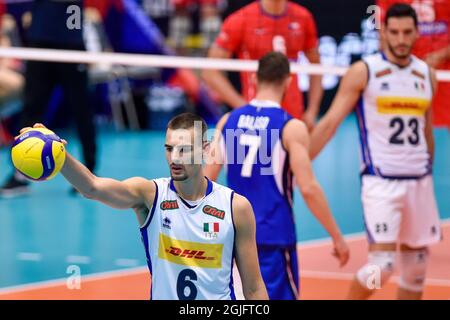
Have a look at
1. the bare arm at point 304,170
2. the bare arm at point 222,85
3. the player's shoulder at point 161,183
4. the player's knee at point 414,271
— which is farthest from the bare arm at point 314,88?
the player's shoulder at point 161,183

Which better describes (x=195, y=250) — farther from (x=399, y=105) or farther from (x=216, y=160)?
(x=399, y=105)

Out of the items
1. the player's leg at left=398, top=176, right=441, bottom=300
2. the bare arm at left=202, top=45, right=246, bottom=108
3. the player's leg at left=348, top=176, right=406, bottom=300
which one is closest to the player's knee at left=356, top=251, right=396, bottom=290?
the player's leg at left=348, top=176, right=406, bottom=300

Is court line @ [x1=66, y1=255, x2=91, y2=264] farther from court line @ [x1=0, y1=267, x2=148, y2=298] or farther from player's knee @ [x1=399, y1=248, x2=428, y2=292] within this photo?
player's knee @ [x1=399, y1=248, x2=428, y2=292]

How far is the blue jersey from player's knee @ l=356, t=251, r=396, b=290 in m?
0.92

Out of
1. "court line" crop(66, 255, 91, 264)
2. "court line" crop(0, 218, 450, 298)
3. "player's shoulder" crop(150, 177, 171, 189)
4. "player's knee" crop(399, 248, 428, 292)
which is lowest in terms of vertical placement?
"court line" crop(0, 218, 450, 298)

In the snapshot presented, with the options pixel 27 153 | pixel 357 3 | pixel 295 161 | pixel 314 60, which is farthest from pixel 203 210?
pixel 357 3

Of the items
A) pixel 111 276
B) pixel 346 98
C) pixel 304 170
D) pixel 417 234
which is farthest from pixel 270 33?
pixel 304 170

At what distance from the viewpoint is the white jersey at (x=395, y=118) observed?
8.25 m

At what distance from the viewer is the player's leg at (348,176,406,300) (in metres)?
8.07

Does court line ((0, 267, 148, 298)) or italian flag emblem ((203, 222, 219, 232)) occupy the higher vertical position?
italian flag emblem ((203, 222, 219, 232))

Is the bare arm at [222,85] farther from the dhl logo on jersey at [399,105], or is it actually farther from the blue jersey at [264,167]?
the blue jersey at [264,167]

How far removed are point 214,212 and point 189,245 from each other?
21cm
